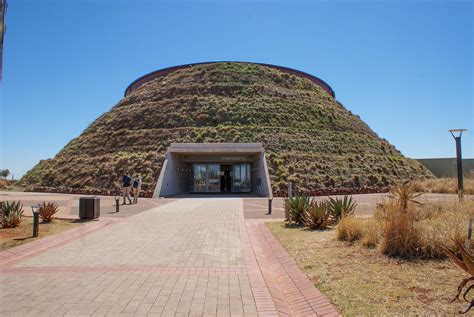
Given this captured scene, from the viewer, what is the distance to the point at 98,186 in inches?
1160

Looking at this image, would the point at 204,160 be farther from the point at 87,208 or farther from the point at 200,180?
the point at 87,208

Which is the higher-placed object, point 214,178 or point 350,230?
point 214,178

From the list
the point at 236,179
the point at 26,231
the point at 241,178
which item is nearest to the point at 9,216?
the point at 26,231

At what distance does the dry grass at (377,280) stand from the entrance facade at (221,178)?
25.3 meters

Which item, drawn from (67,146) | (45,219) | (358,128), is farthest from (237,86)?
(45,219)

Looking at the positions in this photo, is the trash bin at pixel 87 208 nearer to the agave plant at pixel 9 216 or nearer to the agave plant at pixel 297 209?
the agave plant at pixel 9 216

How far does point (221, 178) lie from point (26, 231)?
76.7ft

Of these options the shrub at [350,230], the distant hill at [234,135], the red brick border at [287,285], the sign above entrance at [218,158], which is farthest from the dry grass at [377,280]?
the sign above entrance at [218,158]

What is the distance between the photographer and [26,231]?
414 inches

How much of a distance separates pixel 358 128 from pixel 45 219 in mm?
35571

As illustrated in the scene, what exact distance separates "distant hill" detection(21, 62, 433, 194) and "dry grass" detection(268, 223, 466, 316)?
65.0ft

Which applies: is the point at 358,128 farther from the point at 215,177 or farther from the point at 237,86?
the point at 215,177

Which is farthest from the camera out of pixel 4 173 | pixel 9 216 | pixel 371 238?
pixel 4 173

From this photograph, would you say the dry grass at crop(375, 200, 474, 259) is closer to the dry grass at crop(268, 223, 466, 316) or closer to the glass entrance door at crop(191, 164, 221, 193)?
the dry grass at crop(268, 223, 466, 316)
